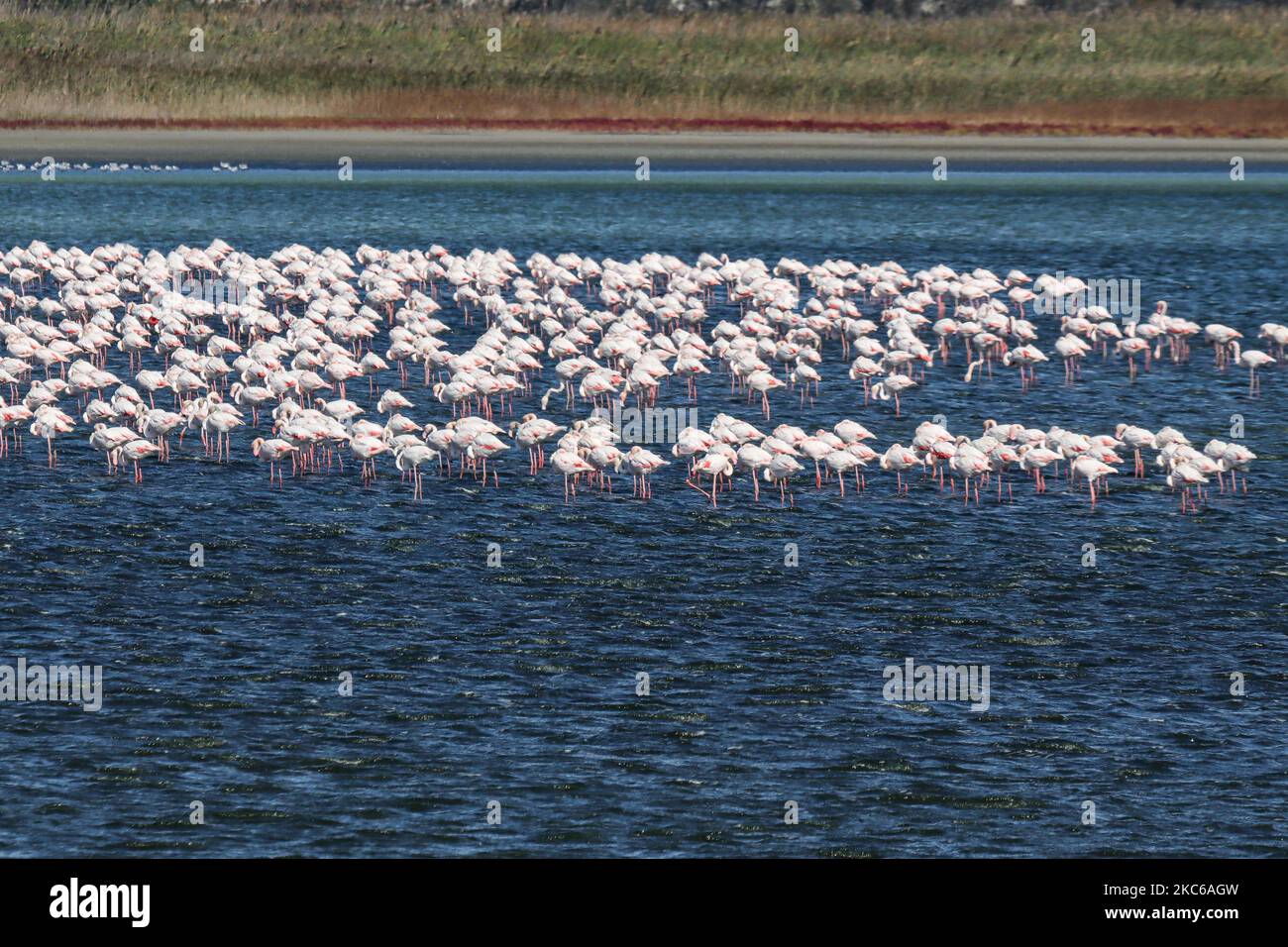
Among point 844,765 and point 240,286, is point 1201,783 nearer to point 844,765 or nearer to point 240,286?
point 844,765

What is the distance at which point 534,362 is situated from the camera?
33.4 metres

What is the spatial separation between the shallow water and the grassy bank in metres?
47.1

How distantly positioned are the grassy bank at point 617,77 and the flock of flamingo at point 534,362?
3293cm

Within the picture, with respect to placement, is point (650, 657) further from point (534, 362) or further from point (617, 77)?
point (617, 77)

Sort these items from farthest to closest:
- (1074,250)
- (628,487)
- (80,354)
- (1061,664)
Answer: (1074,250)
(80,354)
(628,487)
(1061,664)

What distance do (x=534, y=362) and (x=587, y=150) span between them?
40.4 meters

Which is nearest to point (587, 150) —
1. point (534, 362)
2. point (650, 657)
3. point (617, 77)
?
point (617, 77)

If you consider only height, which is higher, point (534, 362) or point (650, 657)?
point (534, 362)

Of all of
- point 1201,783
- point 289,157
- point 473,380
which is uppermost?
point 289,157

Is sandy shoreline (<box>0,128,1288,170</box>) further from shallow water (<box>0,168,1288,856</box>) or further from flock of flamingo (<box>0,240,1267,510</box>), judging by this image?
shallow water (<box>0,168,1288,856</box>)

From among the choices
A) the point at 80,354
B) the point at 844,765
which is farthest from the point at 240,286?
the point at 844,765

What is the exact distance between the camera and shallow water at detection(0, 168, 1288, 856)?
16.2 m

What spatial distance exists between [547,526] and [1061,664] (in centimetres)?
746

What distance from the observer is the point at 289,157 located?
232 ft
